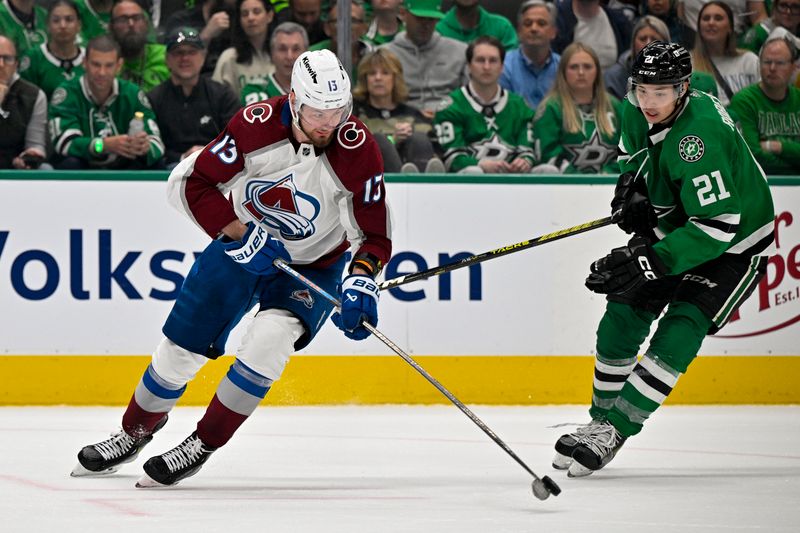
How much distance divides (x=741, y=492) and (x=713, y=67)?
3.05 m

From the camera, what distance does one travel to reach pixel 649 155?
416 centimetres

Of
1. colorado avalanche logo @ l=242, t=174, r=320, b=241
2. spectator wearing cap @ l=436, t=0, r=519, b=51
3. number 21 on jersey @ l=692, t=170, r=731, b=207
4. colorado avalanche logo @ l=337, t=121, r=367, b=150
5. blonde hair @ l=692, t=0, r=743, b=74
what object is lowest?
blonde hair @ l=692, t=0, r=743, b=74

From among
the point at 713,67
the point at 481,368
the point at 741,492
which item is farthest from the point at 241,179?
the point at 713,67

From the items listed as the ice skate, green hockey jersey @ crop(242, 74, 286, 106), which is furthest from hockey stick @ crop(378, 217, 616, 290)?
green hockey jersey @ crop(242, 74, 286, 106)

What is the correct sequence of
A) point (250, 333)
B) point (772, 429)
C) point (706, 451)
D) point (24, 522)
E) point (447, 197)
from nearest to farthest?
point (24, 522)
point (250, 333)
point (706, 451)
point (772, 429)
point (447, 197)

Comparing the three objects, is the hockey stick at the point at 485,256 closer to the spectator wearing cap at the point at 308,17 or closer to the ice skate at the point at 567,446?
the ice skate at the point at 567,446

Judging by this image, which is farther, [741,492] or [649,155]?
[649,155]

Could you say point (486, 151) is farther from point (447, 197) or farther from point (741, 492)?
point (741, 492)

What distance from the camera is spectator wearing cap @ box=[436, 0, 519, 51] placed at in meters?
6.39

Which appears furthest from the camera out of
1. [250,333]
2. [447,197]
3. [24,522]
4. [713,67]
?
[713,67]

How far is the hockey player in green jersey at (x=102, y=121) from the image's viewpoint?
5812 mm

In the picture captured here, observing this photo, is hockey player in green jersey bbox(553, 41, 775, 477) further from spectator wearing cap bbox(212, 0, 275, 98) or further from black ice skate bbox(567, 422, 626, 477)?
spectator wearing cap bbox(212, 0, 275, 98)

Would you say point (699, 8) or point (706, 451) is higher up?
point (699, 8)

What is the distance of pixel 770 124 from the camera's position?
6.22 meters
